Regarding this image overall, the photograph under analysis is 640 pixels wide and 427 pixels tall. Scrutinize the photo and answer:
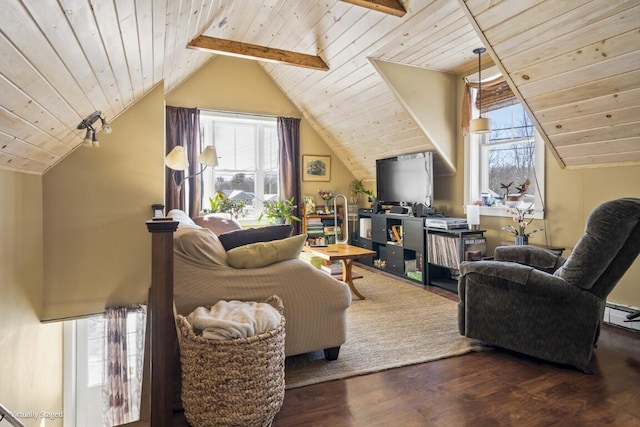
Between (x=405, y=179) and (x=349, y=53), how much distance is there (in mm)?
1757

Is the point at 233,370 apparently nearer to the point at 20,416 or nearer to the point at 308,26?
the point at 20,416

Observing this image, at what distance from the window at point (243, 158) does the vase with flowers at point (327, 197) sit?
73cm

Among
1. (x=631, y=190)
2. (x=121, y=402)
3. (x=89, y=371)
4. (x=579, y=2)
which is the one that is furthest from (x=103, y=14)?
(x=89, y=371)

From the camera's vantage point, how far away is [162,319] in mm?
1711

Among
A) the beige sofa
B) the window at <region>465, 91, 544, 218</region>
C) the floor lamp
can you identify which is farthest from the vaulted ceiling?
the beige sofa

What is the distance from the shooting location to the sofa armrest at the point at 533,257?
2734 mm

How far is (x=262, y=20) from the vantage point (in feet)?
12.9

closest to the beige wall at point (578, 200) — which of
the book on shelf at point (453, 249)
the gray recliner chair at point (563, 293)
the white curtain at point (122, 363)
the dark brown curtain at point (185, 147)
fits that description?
the book on shelf at point (453, 249)

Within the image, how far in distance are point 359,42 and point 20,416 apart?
421 centimetres

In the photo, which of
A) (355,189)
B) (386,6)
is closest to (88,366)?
(355,189)

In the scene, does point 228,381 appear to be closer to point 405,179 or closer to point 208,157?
point 208,157

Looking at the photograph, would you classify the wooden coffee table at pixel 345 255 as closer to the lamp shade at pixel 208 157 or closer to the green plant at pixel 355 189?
the lamp shade at pixel 208 157

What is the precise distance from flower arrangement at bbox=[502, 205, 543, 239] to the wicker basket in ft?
9.22

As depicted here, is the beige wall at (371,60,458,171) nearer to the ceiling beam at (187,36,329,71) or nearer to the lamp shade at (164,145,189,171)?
the ceiling beam at (187,36,329,71)
